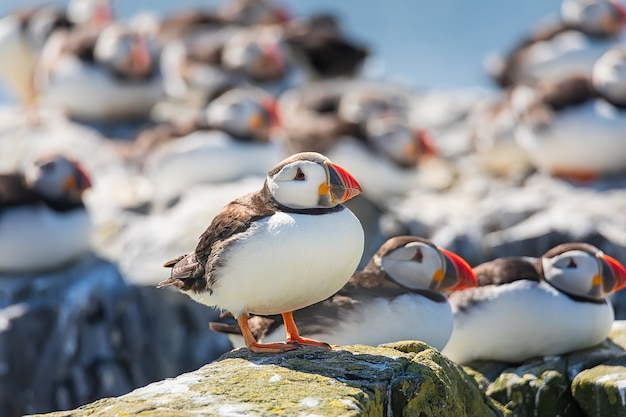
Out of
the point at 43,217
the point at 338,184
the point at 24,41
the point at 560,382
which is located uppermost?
the point at 24,41

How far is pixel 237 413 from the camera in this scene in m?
3.95

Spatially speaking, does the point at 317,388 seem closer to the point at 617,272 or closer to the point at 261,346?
the point at 261,346

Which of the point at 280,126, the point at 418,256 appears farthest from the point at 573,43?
the point at 418,256

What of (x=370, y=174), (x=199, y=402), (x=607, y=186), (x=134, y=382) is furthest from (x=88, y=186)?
(x=199, y=402)

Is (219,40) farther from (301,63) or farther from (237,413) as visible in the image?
(237,413)

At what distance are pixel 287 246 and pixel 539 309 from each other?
1821 mm

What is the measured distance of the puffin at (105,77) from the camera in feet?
42.4

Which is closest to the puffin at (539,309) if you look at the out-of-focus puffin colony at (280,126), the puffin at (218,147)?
the out-of-focus puffin colony at (280,126)

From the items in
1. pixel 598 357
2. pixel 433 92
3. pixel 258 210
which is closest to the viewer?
pixel 258 210

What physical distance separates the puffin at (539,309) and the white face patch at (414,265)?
357mm

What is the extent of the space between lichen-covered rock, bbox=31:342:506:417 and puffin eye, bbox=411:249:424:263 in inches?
37.6

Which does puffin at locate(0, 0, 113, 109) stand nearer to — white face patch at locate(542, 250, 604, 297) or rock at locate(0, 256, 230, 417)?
rock at locate(0, 256, 230, 417)

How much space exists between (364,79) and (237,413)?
14.3 meters

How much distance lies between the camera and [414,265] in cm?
580
